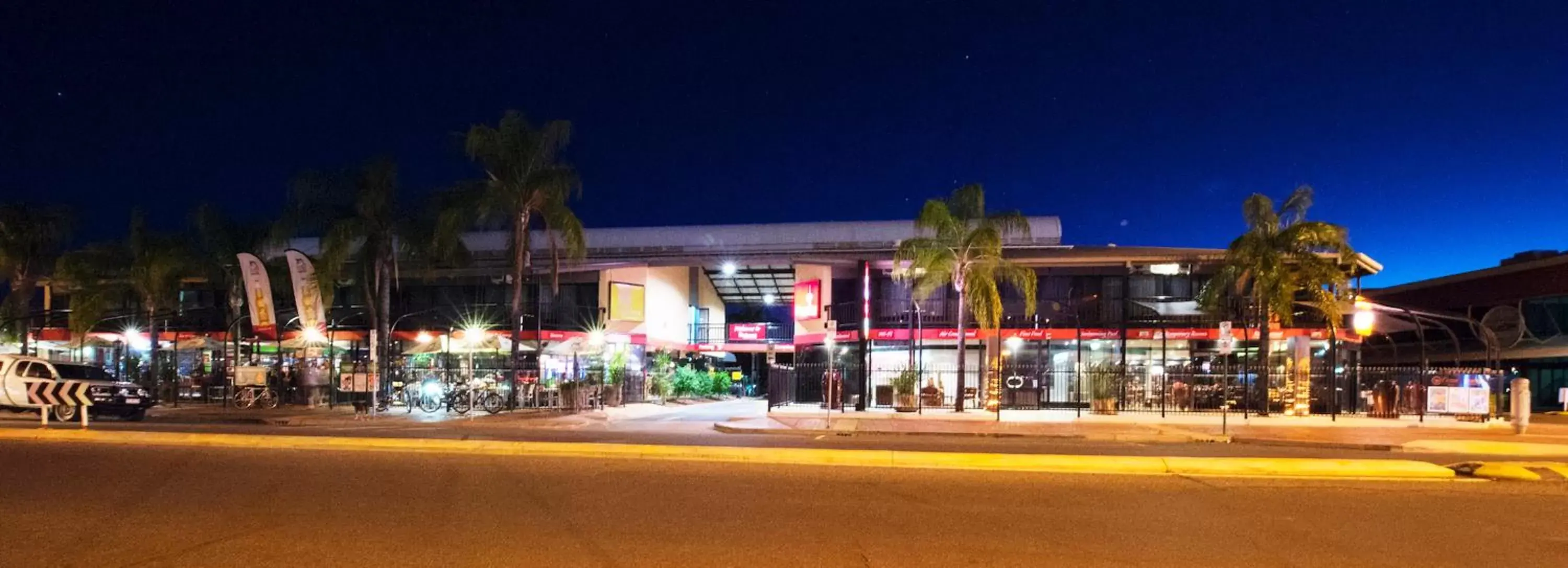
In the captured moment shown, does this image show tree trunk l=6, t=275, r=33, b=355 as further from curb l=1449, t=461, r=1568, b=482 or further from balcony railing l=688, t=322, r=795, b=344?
curb l=1449, t=461, r=1568, b=482

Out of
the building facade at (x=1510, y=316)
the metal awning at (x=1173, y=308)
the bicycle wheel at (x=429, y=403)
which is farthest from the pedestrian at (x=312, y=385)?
the building facade at (x=1510, y=316)

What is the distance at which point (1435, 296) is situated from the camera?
46.8m

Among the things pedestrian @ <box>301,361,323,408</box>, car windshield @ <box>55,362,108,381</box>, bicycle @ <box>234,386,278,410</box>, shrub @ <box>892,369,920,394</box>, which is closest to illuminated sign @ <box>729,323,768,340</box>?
shrub @ <box>892,369,920,394</box>

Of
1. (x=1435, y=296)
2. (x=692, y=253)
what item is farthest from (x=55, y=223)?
(x=1435, y=296)

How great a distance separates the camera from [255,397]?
29.1 m

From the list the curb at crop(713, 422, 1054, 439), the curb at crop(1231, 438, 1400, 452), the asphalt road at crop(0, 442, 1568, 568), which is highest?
the asphalt road at crop(0, 442, 1568, 568)

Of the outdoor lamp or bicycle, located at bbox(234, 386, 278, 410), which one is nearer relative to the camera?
the outdoor lamp

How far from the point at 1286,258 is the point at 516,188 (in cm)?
1975

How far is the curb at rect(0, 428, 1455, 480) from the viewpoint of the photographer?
1400 centimetres

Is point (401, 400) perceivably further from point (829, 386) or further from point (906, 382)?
point (906, 382)

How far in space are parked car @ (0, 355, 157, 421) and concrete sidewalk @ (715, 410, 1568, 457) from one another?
1416 centimetres

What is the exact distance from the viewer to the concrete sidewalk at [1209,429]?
20297 millimetres

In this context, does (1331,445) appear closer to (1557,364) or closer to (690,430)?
(690,430)

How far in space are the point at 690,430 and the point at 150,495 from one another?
A: 41.4 ft
